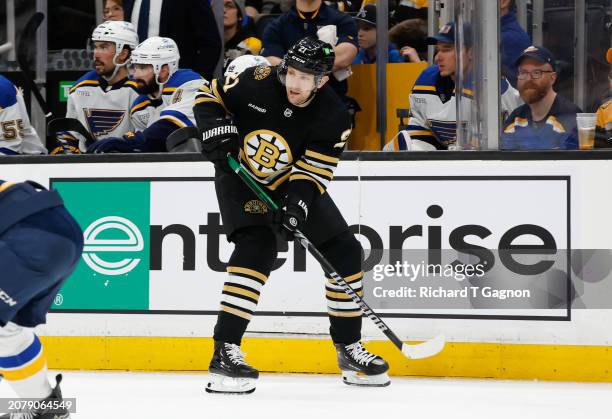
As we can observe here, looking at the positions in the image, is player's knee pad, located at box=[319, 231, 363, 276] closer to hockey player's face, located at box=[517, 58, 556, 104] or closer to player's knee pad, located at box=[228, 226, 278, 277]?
player's knee pad, located at box=[228, 226, 278, 277]

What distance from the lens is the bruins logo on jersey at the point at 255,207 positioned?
13.7ft

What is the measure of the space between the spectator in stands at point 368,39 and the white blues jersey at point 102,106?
1062 mm

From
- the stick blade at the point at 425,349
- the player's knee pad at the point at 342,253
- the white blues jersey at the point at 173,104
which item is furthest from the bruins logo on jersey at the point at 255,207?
the white blues jersey at the point at 173,104

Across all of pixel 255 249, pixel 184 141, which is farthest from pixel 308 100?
pixel 184 141

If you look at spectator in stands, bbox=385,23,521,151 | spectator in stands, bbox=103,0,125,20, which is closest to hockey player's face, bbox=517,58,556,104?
spectator in stands, bbox=385,23,521,151

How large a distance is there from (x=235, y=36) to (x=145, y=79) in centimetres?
77

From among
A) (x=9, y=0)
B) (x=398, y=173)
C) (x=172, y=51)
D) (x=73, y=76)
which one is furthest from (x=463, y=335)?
(x=9, y=0)

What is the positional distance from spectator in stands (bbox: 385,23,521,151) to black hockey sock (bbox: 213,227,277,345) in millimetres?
994

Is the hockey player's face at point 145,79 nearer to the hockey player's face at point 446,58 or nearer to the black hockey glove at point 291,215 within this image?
the hockey player's face at point 446,58

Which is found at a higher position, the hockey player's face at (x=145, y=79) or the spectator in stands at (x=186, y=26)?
the spectator in stands at (x=186, y=26)

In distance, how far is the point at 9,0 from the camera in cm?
585

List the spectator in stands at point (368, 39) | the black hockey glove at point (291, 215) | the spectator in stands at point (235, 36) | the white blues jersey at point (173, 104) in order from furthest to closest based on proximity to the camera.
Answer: the spectator in stands at point (235, 36), the spectator in stands at point (368, 39), the white blues jersey at point (173, 104), the black hockey glove at point (291, 215)

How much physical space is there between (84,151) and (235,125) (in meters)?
1.25

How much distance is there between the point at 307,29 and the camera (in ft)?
17.8
